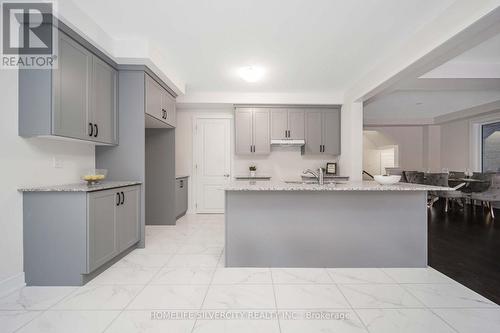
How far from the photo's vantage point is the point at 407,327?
155 cm

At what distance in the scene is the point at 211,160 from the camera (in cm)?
505

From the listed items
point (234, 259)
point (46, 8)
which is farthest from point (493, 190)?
point (46, 8)

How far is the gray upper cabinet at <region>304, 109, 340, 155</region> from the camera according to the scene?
4.77 meters

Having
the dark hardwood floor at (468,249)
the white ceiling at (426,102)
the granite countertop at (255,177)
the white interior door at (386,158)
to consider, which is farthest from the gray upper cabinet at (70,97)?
the white interior door at (386,158)

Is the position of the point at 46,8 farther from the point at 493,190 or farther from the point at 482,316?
the point at 493,190

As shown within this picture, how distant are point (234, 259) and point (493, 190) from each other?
598cm

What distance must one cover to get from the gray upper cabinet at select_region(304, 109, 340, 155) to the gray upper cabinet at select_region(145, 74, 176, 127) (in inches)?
107

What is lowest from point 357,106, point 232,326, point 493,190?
point 232,326

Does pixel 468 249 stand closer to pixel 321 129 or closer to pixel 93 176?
pixel 321 129

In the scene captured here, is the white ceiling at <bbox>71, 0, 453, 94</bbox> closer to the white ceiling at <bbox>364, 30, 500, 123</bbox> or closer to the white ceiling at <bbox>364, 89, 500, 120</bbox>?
the white ceiling at <bbox>364, 30, 500, 123</bbox>

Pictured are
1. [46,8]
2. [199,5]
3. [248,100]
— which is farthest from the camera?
[248,100]

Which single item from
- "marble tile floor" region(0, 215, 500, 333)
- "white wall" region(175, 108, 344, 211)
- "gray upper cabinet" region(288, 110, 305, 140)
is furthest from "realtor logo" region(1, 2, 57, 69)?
"gray upper cabinet" region(288, 110, 305, 140)

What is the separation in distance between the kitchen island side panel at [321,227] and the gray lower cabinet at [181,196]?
86.0 inches

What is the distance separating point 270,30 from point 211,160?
10.2ft
